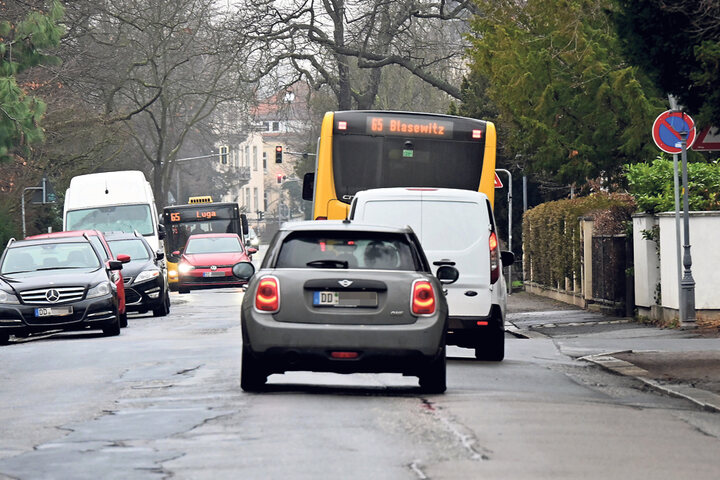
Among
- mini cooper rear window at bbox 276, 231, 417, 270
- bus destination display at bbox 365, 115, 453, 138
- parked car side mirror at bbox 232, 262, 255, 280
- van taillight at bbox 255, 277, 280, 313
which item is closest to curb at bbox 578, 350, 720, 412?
mini cooper rear window at bbox 276, 231, 417, 270

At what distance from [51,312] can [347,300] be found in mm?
10584

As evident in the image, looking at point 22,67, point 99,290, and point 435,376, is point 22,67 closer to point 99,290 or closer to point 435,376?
point 99,290

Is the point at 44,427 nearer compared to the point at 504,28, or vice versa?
the point at 44,427

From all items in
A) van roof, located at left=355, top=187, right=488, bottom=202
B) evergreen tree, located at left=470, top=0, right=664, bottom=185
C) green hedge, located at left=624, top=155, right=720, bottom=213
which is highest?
evergreen tree, located at left=470, top=0, right=664, bottom=185

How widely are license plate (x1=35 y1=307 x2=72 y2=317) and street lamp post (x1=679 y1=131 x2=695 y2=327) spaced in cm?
899

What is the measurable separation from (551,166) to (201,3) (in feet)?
98.2

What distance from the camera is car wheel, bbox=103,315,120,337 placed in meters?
22.8

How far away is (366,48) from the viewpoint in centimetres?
4978

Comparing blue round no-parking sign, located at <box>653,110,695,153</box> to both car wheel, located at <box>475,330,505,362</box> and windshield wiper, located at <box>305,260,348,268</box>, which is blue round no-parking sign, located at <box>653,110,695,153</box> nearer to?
car wheel, located at <box>475,330,505,362</box>

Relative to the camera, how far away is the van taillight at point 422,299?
41.3ft

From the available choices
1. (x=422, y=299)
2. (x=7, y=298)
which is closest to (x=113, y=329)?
(x=7, y=298)

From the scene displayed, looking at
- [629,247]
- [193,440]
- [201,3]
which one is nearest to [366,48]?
[201,3]

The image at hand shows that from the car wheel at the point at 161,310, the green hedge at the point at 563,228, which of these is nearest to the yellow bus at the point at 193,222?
the green hedge at the point at 563,228

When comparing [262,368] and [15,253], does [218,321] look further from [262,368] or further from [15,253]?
[262,368]
